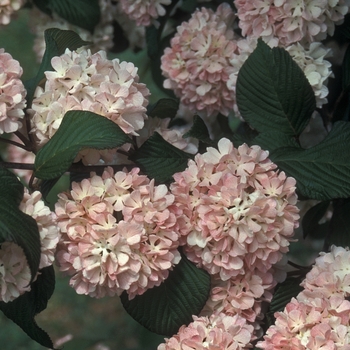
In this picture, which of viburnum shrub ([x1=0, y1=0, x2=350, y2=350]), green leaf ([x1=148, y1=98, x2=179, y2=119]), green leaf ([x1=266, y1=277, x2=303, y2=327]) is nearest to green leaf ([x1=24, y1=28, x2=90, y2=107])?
viburnum shrub ([x1=0, y1=0, x2=350, y2=350])

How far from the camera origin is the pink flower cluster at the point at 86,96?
659mm

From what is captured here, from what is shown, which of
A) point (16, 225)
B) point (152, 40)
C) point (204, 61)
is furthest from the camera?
point (152, 40)

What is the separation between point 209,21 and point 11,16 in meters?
0.29

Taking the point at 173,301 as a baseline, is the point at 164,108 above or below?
above

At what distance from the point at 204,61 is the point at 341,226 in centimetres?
27

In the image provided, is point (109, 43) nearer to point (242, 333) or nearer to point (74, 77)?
point (74, 77)

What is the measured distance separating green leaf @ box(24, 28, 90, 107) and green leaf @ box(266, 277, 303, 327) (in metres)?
0.32

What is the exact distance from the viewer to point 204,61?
0.89m

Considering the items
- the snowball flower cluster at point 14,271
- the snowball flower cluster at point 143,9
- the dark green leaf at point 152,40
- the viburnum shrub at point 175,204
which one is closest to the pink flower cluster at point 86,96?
the viburnum shrub at point 175,204

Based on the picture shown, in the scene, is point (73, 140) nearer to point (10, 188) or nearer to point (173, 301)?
point (10, 188)

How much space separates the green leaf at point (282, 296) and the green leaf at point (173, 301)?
0.07m

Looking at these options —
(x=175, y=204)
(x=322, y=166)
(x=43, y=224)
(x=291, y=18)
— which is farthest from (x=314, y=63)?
(x=43, y=224)

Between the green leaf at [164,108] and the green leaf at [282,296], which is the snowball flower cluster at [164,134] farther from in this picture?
the green leaf at [282,296]

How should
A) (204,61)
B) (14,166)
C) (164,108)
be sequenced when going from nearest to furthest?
(14,166) → (164,108) → (204,61)
